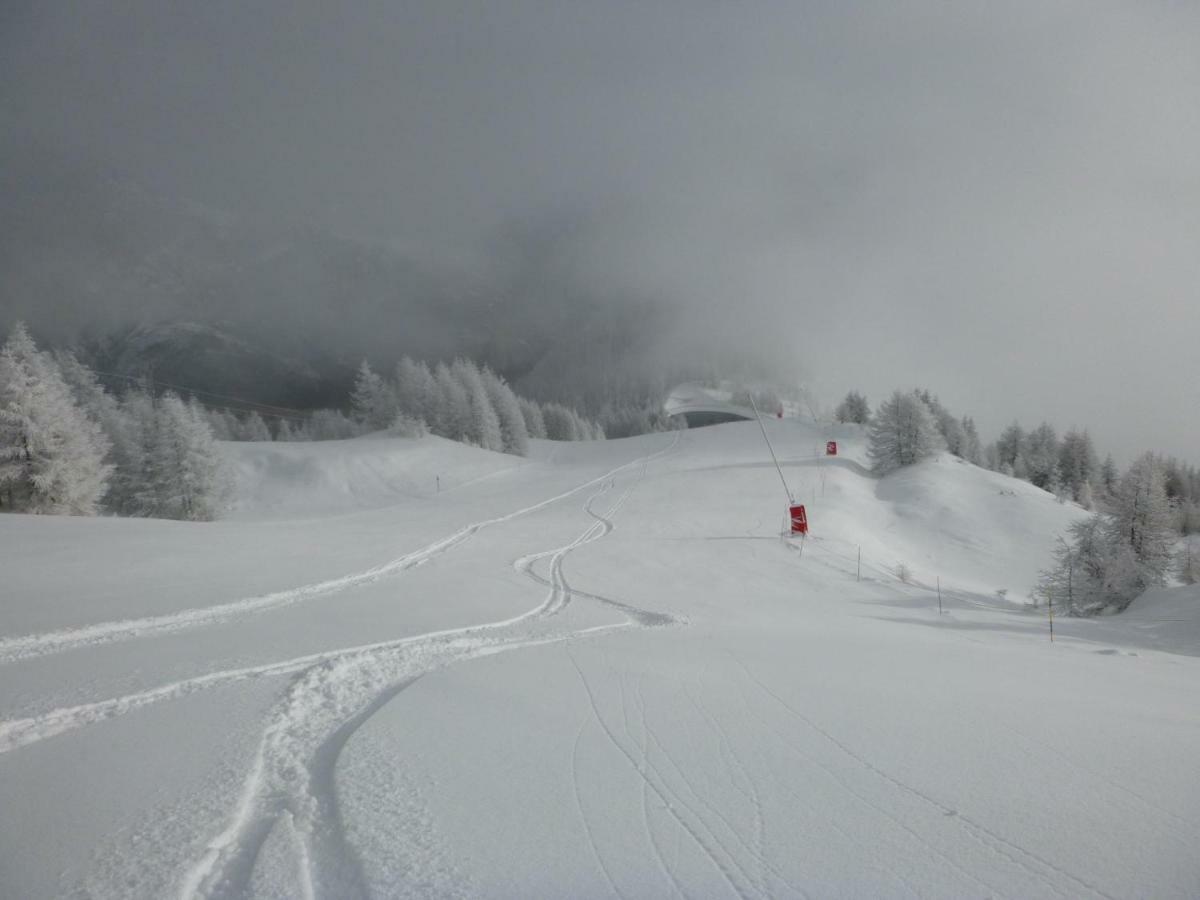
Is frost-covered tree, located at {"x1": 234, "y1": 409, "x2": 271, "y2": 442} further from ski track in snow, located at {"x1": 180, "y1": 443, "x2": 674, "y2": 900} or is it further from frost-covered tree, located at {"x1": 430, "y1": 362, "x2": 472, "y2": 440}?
ski track in snow, located at {"x1": 180, "y1": 443, "x2": 674, "y2": 900}

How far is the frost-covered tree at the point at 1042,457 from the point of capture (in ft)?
247

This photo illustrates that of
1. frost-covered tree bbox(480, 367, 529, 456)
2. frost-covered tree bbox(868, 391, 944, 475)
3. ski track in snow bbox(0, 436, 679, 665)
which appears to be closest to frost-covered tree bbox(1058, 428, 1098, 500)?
frost-covered tree bbox(868, 391, 944, 475)

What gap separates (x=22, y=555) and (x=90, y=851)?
577 inches

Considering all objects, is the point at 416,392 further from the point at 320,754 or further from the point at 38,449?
the point at 320,754

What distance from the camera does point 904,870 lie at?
238 cm

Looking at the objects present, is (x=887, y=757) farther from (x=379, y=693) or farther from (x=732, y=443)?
(x=732, y=443)

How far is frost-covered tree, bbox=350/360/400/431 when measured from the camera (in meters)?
72.8

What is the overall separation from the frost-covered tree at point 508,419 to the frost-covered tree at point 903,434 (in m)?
43.9

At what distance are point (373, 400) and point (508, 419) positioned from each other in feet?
61.1

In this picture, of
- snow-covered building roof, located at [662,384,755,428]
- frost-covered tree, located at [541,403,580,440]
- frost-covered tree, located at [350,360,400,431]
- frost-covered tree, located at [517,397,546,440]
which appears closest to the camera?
frost-covered tree, located at [350,360,400,431]

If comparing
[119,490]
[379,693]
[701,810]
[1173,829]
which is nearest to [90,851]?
[379,693]

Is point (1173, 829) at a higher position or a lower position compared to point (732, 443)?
lower

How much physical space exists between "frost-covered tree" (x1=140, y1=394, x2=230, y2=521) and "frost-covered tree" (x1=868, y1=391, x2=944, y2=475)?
55.8 m

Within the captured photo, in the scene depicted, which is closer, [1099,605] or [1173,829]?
[1173,829]
